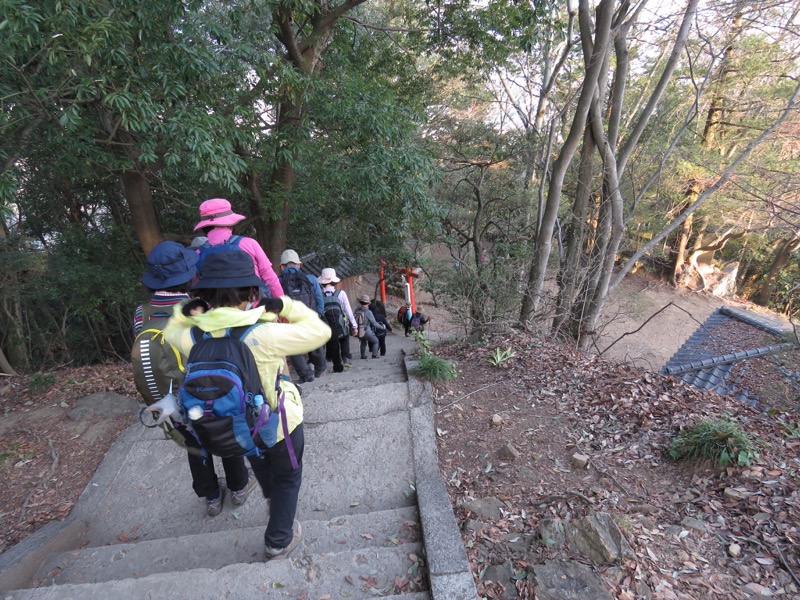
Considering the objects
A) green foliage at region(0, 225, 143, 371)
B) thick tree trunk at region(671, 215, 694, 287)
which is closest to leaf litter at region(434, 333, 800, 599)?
green foliage at region(0, 225, 143, 371)

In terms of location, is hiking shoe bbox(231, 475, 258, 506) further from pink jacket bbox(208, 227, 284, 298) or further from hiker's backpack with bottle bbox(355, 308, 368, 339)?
hiker's backpack with bottle bbox(355, 308, 368, 339)

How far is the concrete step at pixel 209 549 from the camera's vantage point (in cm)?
257

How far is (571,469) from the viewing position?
333 centimetres

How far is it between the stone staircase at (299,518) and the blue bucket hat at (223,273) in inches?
63.3

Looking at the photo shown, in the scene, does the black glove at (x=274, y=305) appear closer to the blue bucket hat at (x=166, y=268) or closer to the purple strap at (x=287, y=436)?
the purple strap at (x=287, y=436)

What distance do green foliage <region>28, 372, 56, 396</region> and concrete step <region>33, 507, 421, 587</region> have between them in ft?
10.2

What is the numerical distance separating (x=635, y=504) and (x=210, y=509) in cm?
308

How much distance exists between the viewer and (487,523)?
8.90 feet

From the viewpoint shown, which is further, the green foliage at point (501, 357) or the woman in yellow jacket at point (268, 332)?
the green foliage at point (501, 357)

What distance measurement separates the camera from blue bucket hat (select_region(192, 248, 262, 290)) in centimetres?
197

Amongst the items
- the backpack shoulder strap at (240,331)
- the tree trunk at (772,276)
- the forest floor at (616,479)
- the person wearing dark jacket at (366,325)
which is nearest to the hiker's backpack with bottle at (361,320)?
the person wearing dark jacket at (366,325)

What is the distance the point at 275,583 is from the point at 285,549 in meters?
0.19

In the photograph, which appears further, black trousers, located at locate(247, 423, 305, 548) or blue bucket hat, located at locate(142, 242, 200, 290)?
blue bucket hat, located at locate(142, 242, 200, 290)

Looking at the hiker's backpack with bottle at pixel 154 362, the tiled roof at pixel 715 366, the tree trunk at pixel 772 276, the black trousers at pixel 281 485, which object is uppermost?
the hiker's backpack with bottle at pixel 154 362
